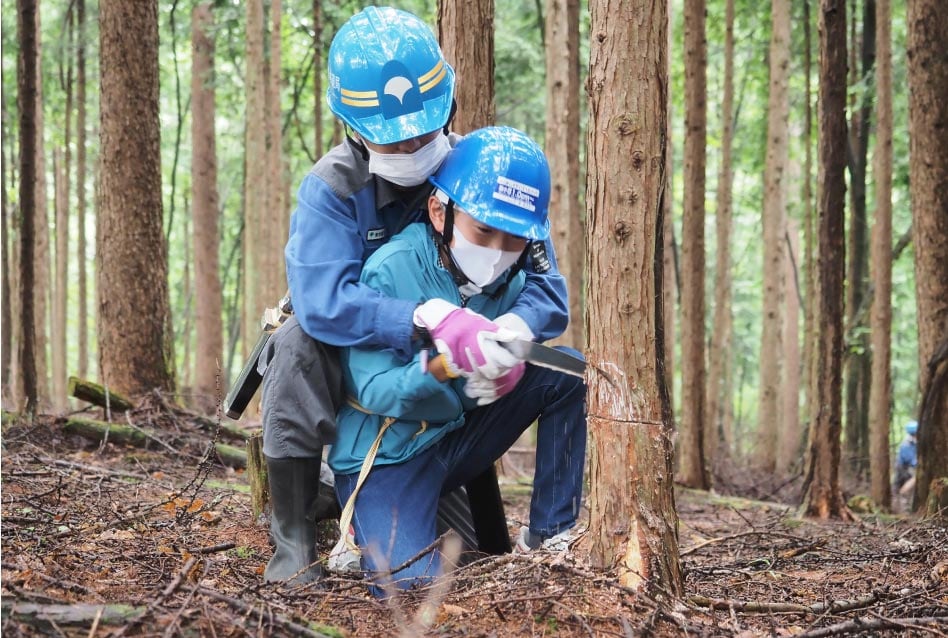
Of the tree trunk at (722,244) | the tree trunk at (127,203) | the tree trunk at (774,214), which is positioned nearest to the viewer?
the tree trunk at (127,203)

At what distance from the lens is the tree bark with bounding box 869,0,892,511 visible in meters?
8.09

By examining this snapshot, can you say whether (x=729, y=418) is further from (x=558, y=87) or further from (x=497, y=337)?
(x=497, y=337)

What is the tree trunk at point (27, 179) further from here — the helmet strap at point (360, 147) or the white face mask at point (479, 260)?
the white face mask at point (479, 260)

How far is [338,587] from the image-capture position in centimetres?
296

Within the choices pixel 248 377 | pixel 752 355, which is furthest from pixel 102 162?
pixel 752 355

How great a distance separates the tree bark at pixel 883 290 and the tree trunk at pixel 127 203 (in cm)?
644

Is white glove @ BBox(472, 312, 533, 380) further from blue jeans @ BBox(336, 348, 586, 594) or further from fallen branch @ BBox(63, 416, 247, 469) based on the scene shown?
fallen branch @ BBox(63, 416, 247, 469)

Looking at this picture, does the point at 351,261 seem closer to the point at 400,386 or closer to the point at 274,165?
the point at 400,386

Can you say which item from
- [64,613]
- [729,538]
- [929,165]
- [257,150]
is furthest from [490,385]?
[257,150]

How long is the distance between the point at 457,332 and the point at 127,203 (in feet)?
17.6

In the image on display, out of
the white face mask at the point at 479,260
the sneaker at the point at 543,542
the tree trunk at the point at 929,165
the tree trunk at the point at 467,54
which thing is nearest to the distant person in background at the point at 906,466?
the tree trunk at the point at 929,165

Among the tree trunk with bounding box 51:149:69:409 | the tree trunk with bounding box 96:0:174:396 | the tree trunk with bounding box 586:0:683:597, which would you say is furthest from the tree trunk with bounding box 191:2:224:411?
the tree trunk with bounding box 586:0:683:597

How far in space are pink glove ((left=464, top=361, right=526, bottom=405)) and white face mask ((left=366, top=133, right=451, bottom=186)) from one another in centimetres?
81

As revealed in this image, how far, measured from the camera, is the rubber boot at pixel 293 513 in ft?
10.5
